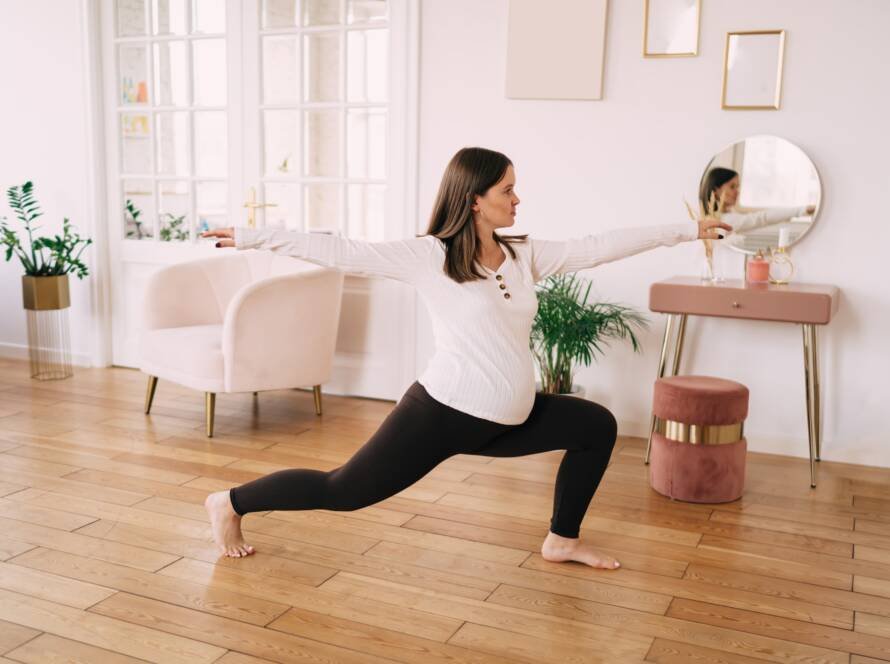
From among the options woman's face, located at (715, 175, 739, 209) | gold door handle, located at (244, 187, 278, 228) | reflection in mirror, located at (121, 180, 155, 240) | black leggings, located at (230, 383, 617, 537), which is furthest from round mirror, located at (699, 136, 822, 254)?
reflection in mirror, located at (121, 180, 155, 240)

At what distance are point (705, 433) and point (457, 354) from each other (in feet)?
4.11

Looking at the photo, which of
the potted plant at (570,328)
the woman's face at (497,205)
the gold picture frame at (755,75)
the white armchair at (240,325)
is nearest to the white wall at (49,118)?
the white armchair at (240,325)

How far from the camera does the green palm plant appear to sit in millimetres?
4953

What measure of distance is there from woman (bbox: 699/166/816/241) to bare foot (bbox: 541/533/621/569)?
70.6 inches

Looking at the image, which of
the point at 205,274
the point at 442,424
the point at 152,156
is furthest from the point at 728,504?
the point at 152,156

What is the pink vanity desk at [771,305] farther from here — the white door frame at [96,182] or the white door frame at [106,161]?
the white door frame at [96,182]

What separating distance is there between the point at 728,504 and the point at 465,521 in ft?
3.11

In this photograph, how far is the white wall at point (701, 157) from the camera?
3.76 m

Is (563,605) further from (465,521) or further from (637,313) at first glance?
(637,313)

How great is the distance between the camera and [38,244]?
4.89 m

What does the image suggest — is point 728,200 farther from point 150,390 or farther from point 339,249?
point 150,390

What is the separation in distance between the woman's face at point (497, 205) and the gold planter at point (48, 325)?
10.7 ft

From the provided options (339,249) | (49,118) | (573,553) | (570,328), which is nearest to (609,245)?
(339,249)

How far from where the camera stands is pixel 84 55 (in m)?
5.15
